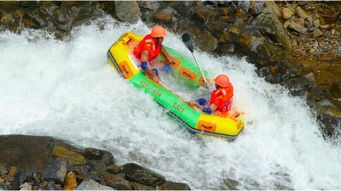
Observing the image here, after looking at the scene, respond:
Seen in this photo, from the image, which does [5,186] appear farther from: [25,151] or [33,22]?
[33,22]

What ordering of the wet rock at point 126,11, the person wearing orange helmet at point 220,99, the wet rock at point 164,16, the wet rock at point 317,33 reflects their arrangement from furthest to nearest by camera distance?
the wet rock at point 317,33
the wet rock at point 164,16
the wet rock at point 126,11
the person wearing orange helmet at point 220,99

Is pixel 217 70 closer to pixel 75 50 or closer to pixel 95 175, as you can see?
pixel 75 50

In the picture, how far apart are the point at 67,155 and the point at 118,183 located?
101cm

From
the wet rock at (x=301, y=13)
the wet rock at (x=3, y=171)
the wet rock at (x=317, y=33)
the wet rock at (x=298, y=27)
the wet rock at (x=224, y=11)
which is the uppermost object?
the wet rock at (x=224, y=11)

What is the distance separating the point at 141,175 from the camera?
24.9ft

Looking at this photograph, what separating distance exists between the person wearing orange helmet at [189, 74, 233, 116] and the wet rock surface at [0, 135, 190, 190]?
5.76ft

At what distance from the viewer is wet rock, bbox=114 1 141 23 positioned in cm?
1118

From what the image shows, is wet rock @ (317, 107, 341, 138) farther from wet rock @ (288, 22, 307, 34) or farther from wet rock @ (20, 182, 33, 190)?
wet rock @ (20, 182, 33, 190)

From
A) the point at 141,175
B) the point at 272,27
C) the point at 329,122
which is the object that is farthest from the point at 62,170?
the point at 272,27

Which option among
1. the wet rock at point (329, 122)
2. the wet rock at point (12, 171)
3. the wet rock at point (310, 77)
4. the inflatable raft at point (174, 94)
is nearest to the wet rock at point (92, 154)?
the wet rock at point (12, 171)

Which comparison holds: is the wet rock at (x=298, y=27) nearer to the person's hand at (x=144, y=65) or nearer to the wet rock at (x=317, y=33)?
the wet rock at (x=317, y=33)

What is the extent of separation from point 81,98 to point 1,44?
263 centimetres

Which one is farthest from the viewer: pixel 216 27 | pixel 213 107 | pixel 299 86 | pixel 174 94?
pixel 216 27

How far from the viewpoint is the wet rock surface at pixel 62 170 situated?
23.6ft
